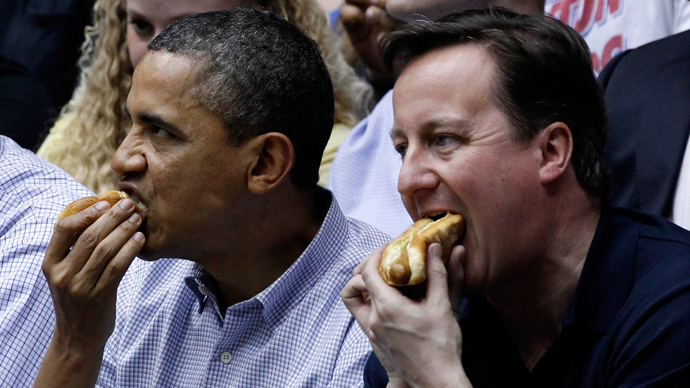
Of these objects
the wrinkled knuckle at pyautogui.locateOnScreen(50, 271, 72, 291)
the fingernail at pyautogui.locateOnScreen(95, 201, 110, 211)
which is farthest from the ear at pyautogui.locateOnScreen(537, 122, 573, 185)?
the wrinkled knuckle at pyautogui.locateOnScreen(50, 271, 72, 291)

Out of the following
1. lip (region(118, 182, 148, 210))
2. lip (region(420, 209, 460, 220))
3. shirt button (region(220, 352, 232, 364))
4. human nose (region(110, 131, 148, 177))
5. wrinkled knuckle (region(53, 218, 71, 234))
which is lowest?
shirt button (region(220, 352, 232, 364))

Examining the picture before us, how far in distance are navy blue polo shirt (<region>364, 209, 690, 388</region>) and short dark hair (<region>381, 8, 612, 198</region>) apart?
0.18 meters

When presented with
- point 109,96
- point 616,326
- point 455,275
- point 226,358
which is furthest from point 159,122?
point 109,96

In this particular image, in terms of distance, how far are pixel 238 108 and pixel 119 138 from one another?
1.87 meters

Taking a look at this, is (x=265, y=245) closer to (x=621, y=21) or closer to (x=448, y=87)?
(x=448, y=87)

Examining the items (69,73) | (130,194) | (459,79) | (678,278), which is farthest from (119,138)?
(678,278)

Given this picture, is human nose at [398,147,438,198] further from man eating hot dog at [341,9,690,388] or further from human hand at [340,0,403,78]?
human hand at [340,0,403,78]

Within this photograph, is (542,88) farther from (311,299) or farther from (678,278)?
(311,299)

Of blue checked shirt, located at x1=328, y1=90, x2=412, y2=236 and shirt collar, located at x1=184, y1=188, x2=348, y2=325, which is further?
blue checked shirt, located at x1=328, y1=90, x2=412, y2=236

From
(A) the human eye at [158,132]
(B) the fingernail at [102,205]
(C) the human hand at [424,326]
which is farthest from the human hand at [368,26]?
(C) the human hand at [424,326]

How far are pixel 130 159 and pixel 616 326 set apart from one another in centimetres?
128

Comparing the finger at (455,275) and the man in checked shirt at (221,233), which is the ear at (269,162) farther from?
the finger at (455,275)

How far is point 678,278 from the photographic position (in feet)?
6.24

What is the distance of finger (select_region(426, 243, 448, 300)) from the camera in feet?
6.64
